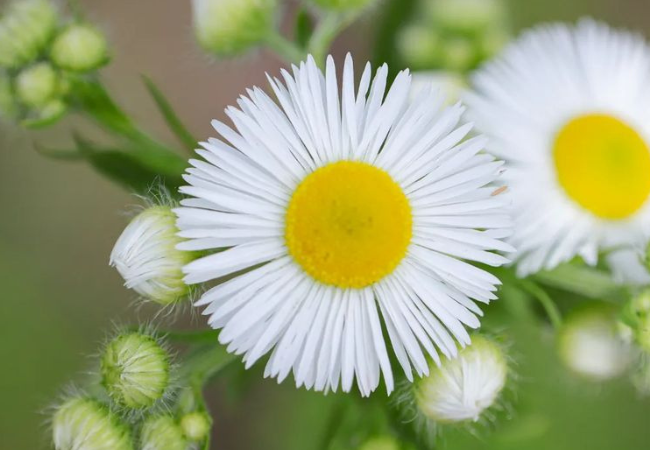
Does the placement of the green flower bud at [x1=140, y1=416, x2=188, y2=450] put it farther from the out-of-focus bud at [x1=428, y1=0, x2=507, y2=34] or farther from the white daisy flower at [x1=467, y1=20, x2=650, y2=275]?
the out-of-focus bud at [x1=428, y1=0, x2=507, y2=34]

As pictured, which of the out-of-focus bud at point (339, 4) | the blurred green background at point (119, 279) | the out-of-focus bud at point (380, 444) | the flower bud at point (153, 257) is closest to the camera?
the flower bud at point (153, 257)

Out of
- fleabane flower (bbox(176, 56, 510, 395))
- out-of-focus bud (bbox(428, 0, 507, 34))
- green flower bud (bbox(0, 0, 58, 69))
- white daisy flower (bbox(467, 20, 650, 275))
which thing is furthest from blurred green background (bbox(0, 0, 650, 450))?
fleabane flower (bbox(176, 56, 510, 395))

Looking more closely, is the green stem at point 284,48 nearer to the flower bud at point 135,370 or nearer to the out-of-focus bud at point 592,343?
the flower bud at point 135,370

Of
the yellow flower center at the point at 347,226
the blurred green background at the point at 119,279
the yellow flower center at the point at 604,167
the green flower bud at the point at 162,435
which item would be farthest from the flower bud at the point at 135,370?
the blurred green background at the point at 119,279

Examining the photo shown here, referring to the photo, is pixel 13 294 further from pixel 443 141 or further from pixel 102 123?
pixel 443 141

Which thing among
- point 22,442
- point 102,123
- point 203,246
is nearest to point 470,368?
point 203,246

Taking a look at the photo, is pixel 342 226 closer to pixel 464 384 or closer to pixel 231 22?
pixel 464 384
